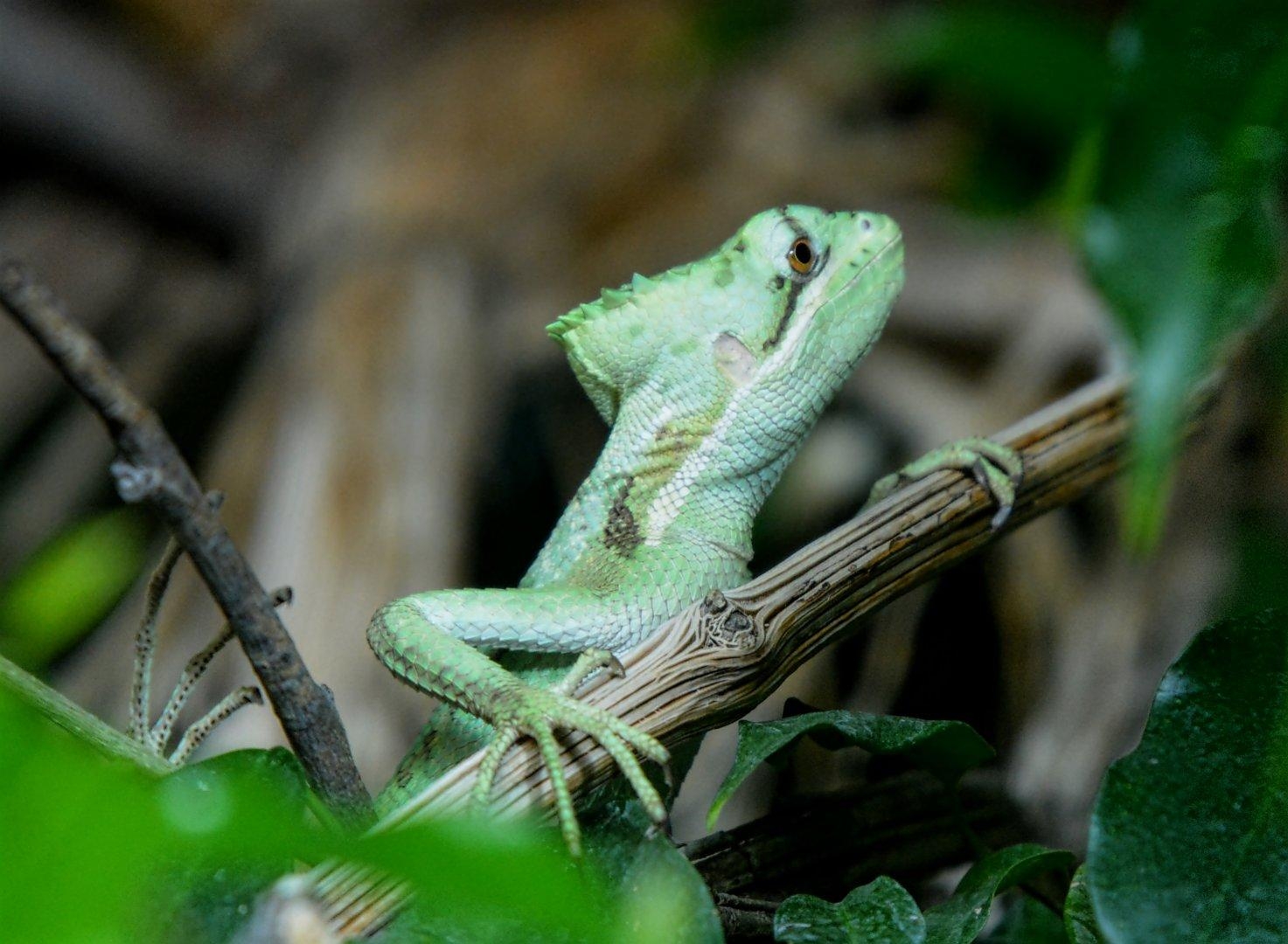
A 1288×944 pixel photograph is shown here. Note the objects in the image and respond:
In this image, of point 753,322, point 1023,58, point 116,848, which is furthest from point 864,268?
point 116,848

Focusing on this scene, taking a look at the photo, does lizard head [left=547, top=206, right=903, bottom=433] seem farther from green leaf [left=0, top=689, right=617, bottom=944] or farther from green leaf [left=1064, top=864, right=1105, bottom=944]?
green leaf [left=0, top=689, right=617, bottom=944]

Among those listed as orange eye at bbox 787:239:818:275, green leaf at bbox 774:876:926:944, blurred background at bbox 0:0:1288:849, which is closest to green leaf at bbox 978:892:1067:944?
green leaf at bbox 774:876:926:944

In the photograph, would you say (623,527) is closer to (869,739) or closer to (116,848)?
(869,739)

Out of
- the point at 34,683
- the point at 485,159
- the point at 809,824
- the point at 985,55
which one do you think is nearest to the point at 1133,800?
the point at 809,824

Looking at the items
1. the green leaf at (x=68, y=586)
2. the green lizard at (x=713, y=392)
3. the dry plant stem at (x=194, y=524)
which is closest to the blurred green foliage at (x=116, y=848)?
the dry plant stem at (x=194, y=524)

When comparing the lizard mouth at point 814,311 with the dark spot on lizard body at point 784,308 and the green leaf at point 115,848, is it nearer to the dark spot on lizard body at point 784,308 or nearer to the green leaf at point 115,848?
the dark spot on lizard body at point 784,308
